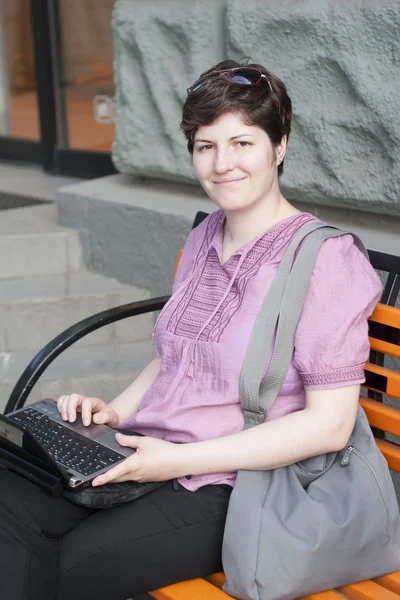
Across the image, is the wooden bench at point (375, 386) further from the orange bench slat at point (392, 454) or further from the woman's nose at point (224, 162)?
the woman's nose at point (224, 162)

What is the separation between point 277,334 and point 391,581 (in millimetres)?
614

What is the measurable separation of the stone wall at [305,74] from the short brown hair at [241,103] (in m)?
1.00

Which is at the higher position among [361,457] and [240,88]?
[240,88]

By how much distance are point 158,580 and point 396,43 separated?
6.20 ft

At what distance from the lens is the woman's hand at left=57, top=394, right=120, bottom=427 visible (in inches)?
88.9

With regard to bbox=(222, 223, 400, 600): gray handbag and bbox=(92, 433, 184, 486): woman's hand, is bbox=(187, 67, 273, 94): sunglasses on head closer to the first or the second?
bbox=(222, 223, 400, 600): gray handbag

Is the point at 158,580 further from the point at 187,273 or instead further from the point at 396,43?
the point at 396,43

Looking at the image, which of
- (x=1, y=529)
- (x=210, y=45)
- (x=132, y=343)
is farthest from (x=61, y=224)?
(x=1, y=529)

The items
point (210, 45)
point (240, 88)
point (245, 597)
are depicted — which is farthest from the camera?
point (210, 45)

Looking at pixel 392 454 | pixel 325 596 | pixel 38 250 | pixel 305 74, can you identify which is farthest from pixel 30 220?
pixel 325 596

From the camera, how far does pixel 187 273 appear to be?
243cm

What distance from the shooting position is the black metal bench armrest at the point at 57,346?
8.62 ft

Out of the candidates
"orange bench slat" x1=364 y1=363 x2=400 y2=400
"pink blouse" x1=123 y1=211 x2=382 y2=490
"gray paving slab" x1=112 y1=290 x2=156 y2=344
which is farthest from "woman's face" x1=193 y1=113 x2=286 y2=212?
"gray paving slab" x1=112 y1=290 x2=156 y2=344

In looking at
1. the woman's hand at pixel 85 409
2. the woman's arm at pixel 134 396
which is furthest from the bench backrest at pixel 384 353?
the woman's hand at pixel 85 409
